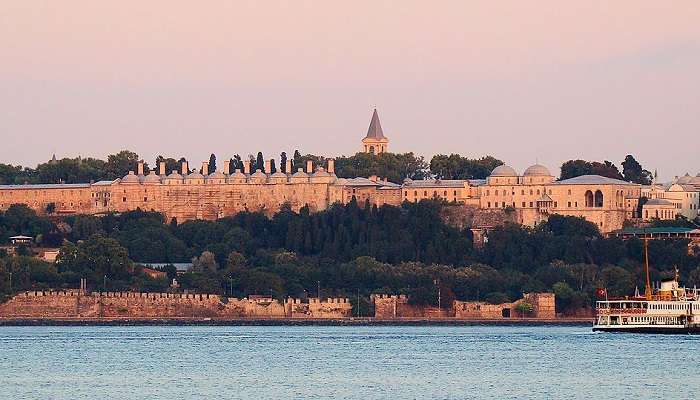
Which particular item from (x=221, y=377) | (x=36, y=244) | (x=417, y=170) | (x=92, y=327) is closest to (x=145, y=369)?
(x=221, y=377)

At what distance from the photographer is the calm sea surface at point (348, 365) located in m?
51.8

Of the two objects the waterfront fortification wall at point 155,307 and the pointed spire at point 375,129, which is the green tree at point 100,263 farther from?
the pointed spire at point 375,129

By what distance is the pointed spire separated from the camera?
13375 cm

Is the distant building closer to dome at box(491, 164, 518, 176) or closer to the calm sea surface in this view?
dome at box(491, 164, 518, 176)

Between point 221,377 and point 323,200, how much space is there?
2336 inches

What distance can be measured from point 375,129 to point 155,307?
42.6m

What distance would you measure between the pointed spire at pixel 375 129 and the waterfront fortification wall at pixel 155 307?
40.8 m

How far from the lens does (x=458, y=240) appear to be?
103m

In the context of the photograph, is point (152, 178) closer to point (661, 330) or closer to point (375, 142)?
point (375, 142)

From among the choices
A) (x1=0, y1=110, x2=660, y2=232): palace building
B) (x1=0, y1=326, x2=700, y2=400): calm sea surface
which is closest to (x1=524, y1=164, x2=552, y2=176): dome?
(x1=0, y1=110, x2=660, y2=232): palace building

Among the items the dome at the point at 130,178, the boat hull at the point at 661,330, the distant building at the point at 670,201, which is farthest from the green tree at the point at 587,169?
the boat hull at the point at 661,330

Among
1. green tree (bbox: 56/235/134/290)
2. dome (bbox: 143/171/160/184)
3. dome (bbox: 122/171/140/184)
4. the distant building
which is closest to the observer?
green tree (bbox: 56/235/134/290)

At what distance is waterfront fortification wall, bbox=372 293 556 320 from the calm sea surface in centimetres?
991

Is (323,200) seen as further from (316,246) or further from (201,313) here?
(201,313)
